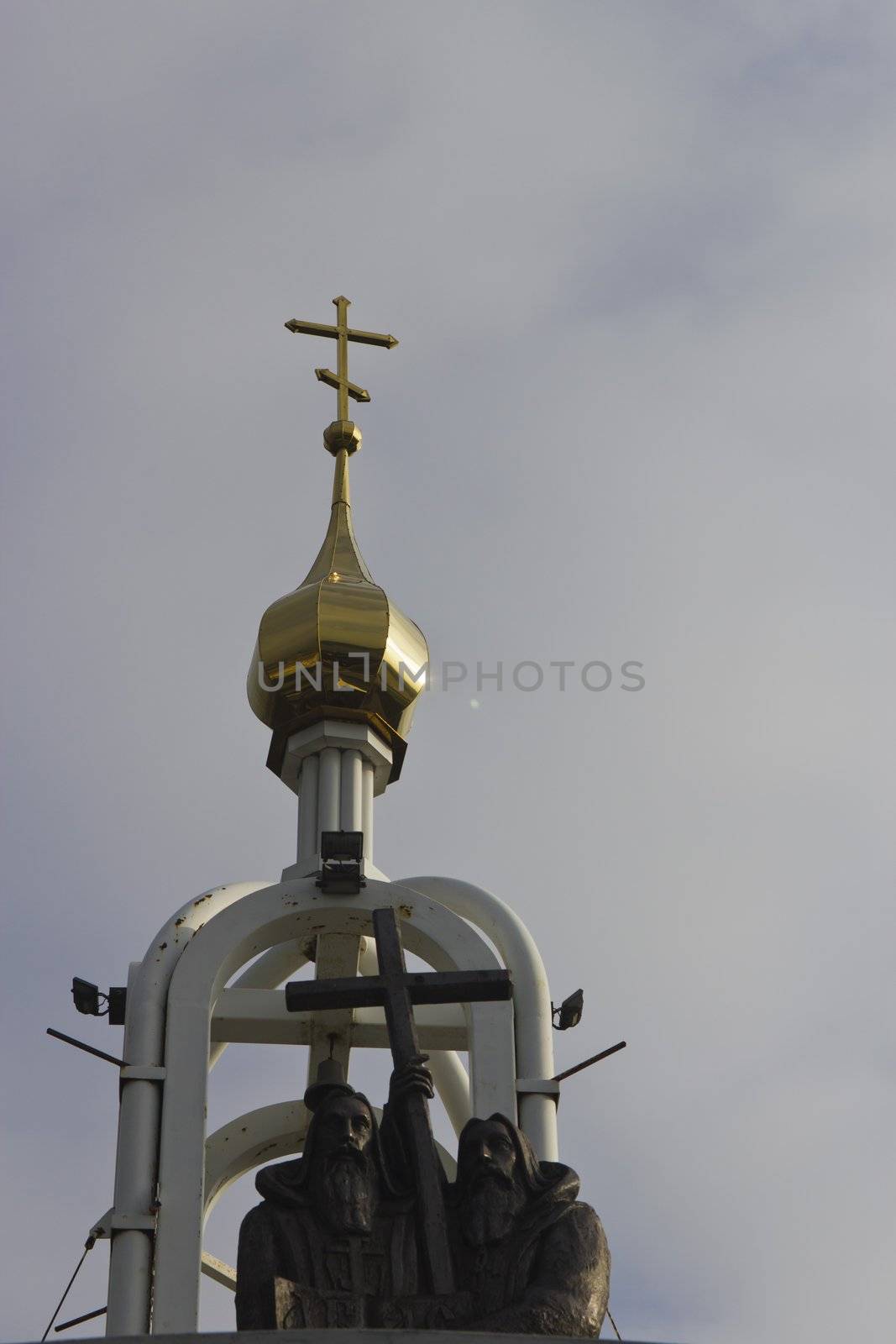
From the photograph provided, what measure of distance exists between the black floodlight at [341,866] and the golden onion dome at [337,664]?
1.97 meters

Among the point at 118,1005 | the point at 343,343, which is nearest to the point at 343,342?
the point at 343,343

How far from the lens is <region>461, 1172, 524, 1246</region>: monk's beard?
341 inches

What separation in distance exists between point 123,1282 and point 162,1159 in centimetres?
84

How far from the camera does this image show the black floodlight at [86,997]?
54.4 ft

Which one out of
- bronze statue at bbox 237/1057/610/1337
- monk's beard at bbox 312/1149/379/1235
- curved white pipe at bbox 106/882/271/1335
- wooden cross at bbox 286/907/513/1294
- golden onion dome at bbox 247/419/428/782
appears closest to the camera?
bronze statue at bbox 237/1057/610/1337

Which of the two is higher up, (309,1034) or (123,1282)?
(309,1034)

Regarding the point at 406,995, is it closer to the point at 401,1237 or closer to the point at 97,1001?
the point at 401,1237

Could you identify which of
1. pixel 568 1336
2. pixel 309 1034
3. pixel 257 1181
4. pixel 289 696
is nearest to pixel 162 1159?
pixel 309 1034

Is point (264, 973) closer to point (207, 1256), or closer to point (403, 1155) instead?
point (207, 1256)

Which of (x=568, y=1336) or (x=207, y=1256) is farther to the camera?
(x=207, y=1256)

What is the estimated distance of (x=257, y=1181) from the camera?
8938mm

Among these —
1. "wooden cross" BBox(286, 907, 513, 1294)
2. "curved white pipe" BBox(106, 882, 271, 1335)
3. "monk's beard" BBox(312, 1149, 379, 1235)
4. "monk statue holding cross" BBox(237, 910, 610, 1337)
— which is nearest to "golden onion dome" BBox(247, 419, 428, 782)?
"curved white pipe" BBox(106, 882, 271, 1335)

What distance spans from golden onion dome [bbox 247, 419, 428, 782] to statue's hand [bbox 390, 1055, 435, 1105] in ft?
32.3

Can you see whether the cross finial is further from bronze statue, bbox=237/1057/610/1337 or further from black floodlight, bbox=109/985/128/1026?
bronze statue, bbox=237/1057/610/1337
